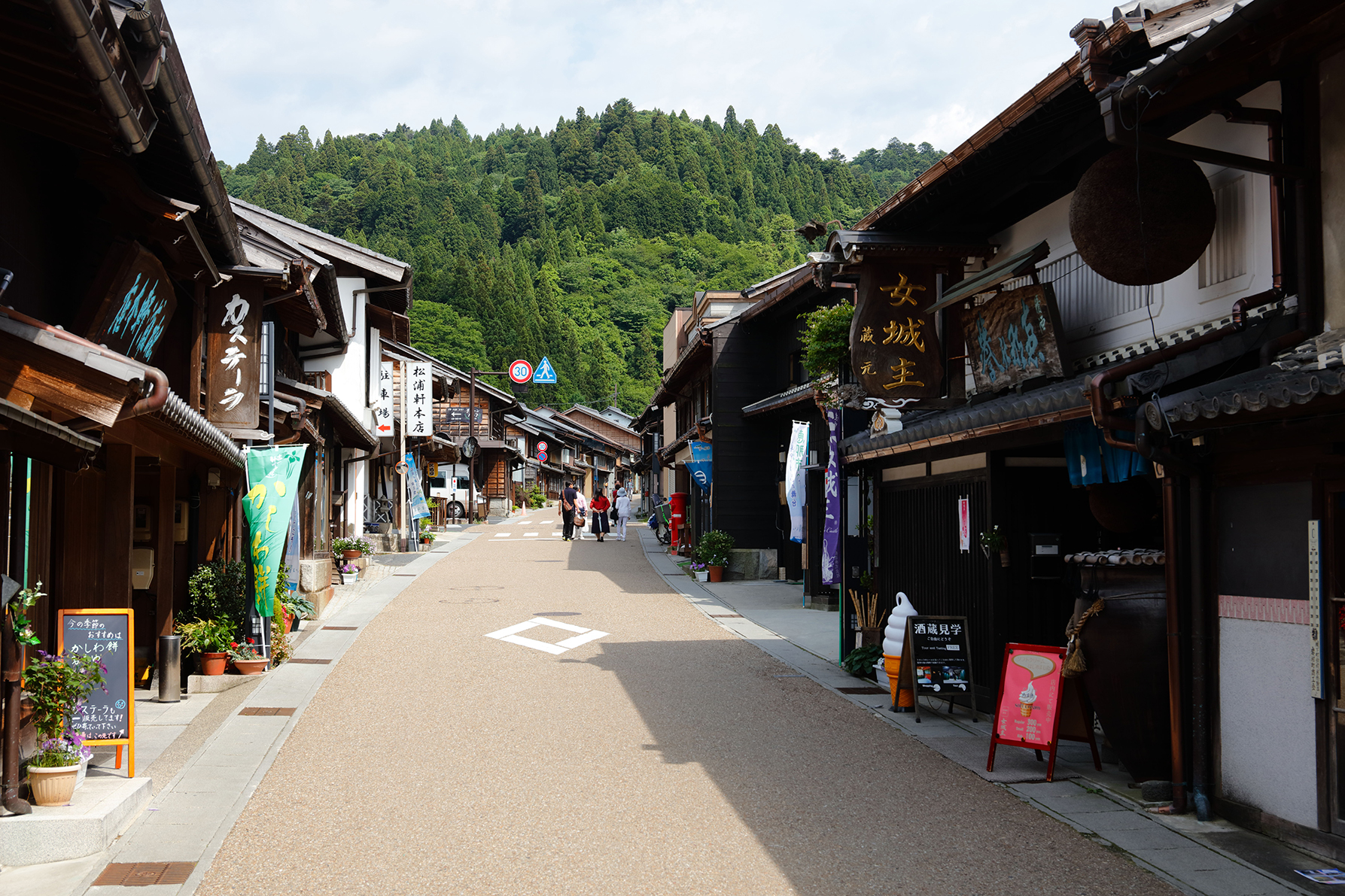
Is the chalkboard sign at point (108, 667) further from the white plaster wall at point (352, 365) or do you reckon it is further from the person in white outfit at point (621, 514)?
the person in white outfit at point (621, 514)

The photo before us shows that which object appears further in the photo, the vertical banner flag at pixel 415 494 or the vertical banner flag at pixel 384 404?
the vertical banner flag at pixel 415 494

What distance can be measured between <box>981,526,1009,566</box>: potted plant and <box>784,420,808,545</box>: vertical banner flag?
27.6 ft

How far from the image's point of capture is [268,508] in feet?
38.2

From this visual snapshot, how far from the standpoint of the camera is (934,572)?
11.9m

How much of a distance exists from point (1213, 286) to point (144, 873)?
791 cm

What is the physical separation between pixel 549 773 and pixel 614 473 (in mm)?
84314

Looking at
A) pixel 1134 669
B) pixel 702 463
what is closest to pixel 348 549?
pixel 702 463

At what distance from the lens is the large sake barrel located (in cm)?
737

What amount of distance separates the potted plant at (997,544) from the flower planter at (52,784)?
25.2 feet

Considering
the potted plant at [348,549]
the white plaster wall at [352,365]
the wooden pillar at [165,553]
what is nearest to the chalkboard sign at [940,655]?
the wooden pillar at [165,553]

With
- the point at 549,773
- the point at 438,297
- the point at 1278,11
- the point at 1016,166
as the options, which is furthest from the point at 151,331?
the point at 438,297

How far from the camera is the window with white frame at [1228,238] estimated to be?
7.30m

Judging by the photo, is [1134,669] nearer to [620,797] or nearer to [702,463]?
[620,797]

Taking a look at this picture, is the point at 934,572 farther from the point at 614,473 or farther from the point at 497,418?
the point at 614,473
